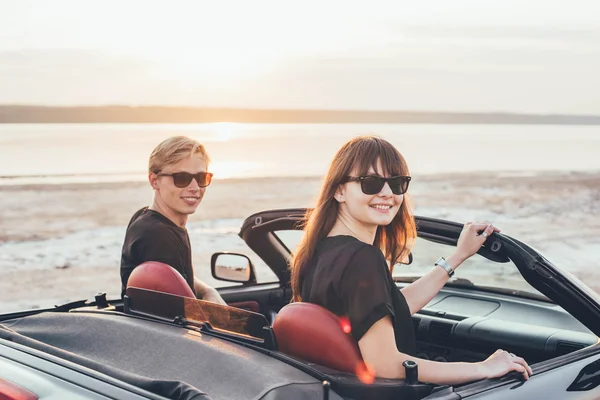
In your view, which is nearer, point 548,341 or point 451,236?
point 451,236

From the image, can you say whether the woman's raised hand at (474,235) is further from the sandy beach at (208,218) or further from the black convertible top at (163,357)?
the sandy beach at (208,218)

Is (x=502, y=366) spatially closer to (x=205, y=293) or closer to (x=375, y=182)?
(x=375, y=182)

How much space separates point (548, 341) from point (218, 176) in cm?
1829

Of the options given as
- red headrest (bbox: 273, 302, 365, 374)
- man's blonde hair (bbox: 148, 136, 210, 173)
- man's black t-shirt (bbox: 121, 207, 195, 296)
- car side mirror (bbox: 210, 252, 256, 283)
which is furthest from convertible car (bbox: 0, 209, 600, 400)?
car side mirror (bbox: 210, 252, 256, 283)

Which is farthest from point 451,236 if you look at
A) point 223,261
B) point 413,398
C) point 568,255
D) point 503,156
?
point 503,156

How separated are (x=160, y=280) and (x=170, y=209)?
2.55ft

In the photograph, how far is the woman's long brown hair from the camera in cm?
298

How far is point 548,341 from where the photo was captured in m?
3.72

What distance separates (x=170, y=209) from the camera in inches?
160

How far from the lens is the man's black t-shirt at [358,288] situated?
8.76ft

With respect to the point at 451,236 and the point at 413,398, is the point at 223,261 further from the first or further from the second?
the point at 413,398

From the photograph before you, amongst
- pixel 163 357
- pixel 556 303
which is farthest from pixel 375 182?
pixel 163 357

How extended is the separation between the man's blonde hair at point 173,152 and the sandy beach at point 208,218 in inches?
200

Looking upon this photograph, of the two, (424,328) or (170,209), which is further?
(424,328)
